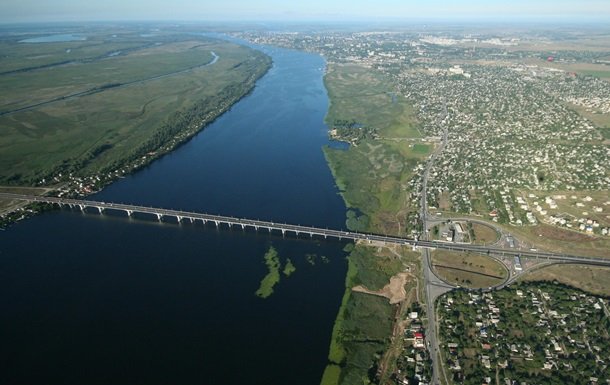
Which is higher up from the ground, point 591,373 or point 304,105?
point 591,373

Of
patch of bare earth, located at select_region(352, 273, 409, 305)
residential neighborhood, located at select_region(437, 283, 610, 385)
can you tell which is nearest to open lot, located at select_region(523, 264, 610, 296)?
residential neighborhood, located at select_region(437, 283, 610, 385)

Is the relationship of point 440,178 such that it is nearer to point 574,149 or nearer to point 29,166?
point 574,149

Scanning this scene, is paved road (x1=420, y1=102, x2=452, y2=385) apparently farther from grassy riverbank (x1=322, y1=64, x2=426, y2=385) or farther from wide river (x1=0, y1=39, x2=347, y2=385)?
wide river (x1=0, y1=39, x2=347, y2=385)

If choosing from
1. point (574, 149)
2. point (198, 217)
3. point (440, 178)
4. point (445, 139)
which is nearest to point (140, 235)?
point (198, 217)

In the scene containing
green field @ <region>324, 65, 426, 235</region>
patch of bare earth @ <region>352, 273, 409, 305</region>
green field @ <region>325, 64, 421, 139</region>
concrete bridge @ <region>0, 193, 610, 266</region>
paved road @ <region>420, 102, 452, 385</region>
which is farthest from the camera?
green field @ <region>325, 64, 421, 139</region>

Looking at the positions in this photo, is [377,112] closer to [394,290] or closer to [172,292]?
[394,290]

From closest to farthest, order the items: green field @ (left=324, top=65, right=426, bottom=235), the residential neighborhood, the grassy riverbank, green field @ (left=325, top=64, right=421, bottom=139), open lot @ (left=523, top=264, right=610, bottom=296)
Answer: the residential neighborhood → the grassy riverbank → open lot @ (left=523, top=264, right=610, bottom=296) → green field @ (left=324, top=65, right=426, bottom=235) → green field @ (left=325, top=64, right=421, bottom=139)
